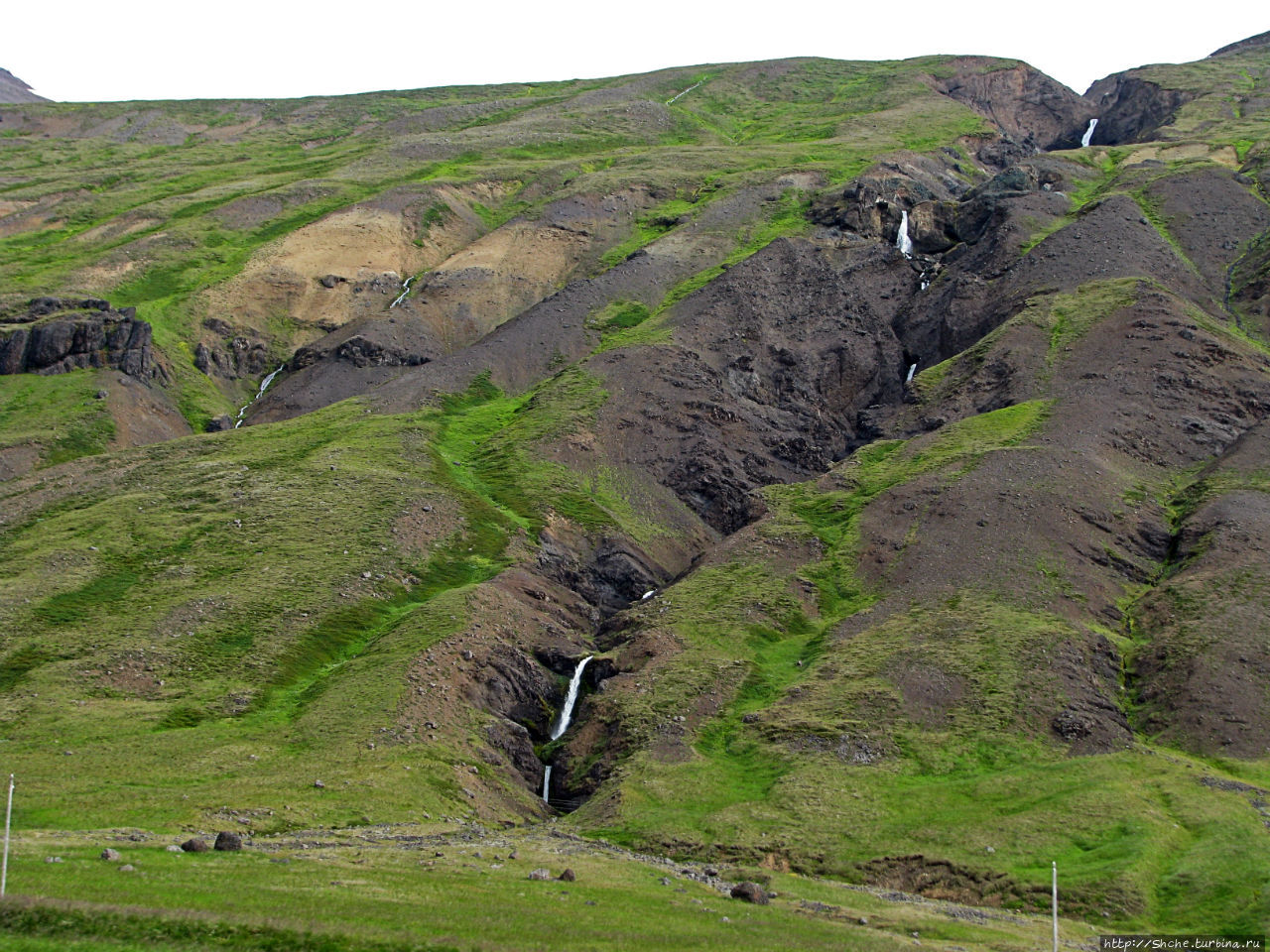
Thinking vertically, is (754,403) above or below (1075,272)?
below

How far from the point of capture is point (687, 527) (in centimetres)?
10638

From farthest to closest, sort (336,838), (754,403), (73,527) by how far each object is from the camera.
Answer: (754,403), (73,527), (336,838)

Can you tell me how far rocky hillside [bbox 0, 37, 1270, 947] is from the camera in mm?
61844

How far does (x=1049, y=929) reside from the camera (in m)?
47.1

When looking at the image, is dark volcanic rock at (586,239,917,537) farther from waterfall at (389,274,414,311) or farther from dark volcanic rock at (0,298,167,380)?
dark volcanic rock at (0,298,167,380)

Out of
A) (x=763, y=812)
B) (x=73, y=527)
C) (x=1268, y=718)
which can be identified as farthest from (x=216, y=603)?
(x=1268, y=718)

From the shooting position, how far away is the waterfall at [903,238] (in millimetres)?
156875

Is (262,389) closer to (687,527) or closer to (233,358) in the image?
(233,358)

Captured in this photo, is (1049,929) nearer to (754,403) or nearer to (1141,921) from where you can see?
(1141,921)

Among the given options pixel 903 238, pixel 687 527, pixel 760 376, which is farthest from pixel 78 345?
pixel 903 238

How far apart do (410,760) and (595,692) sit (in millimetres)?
16892

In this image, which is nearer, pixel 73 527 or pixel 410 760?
pixel 410 760

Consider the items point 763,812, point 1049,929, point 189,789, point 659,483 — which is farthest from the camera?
point 659,483

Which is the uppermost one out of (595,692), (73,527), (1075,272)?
(1075,272)
